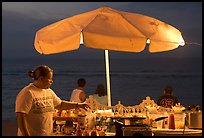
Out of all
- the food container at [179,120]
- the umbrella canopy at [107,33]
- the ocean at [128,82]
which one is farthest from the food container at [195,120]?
the ocean at [128,82]

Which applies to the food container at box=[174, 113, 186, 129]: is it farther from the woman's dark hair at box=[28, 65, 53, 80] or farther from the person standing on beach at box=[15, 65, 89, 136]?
the woman's dark hair at box=[28, 65, 53, 80]

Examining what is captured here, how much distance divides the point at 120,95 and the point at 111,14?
21315 mm

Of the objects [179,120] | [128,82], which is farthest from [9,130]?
[128,82]

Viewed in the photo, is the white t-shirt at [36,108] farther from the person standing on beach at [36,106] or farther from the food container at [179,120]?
the food container at [179,120]

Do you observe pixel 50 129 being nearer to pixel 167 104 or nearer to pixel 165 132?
pixel 165 132

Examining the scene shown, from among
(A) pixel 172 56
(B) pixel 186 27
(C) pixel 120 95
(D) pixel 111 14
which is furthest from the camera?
(A) pixel 172 56

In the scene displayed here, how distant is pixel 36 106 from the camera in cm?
394

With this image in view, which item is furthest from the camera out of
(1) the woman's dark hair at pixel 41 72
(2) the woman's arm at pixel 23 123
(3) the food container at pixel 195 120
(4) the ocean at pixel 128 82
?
(4) the ocean at pixel 128 82

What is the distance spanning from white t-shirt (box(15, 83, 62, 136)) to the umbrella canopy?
777 millimetres

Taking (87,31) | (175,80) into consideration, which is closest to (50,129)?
(87,31)

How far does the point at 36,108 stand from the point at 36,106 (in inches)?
0.8

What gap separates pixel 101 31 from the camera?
4.47 m

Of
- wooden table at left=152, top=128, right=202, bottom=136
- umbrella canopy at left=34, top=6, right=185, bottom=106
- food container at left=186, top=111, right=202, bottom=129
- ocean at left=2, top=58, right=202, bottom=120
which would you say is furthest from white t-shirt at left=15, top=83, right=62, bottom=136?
ocean at left=2, top=58, right=202, bottom=120

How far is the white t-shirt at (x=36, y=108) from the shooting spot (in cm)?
383
